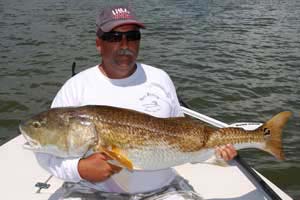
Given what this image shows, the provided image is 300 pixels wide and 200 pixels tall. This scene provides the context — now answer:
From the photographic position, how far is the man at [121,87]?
365 cm

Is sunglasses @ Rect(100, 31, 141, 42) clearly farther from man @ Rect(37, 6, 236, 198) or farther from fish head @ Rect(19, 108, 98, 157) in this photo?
fish head @ Rect(19, 108, 98, 157)

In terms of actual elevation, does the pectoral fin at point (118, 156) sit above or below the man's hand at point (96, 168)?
above

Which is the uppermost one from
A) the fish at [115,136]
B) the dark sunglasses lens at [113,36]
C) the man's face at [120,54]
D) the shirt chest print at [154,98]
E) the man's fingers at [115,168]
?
the dark sunglasses lens at [113,36]

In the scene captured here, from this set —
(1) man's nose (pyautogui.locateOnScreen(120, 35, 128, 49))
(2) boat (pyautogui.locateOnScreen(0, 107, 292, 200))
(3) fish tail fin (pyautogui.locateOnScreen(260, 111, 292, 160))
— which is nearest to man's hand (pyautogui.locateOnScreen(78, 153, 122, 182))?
(1) man's nose (pyautogui.locateOnScreen(120, 35, 128, 49))

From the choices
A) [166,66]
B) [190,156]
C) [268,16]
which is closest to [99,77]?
[190,156]

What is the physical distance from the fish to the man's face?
1.66 feet

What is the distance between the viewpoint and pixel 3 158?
5168 millimetres

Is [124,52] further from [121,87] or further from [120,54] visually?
[121,87]

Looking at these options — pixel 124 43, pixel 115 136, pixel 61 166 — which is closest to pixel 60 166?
pixel 61 166

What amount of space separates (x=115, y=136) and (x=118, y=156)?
5.5 inches

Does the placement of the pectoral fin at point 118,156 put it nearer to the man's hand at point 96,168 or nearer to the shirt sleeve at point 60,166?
the man's hand at point 96,168

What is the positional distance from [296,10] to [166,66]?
A: 13.3 m

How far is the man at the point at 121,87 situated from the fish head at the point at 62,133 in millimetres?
401

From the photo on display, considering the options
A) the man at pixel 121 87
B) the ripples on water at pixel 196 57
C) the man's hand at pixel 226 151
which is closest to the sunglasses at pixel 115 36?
the man at pixel 121 87
